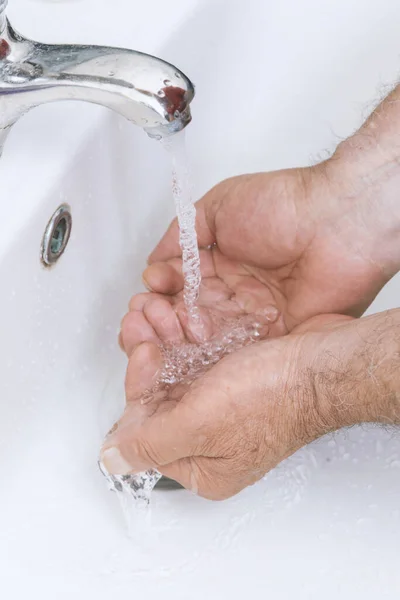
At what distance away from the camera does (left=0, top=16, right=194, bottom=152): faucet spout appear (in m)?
0.44

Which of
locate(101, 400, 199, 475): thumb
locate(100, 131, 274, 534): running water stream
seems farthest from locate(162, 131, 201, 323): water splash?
locate(101, 400, 199, 475): thumb

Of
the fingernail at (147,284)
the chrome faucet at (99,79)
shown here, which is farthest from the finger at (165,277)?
the chrome faucet at (99,79)

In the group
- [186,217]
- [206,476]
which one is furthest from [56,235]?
[206,476]

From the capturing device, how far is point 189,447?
57cm

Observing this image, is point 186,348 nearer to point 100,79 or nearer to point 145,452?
point 145,452

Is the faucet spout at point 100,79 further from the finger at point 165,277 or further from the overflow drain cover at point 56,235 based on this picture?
the finger at point 165,277

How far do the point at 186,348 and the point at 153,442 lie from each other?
117 mm

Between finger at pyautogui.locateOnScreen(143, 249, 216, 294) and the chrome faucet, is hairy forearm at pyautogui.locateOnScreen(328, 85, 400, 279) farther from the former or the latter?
the chrome faucet

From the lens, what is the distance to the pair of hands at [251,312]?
56 cm

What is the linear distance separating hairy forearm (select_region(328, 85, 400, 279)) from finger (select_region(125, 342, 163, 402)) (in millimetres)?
205

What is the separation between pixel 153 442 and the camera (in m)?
0.57

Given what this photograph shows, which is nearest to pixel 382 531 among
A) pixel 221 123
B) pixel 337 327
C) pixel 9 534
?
pixel 337 327

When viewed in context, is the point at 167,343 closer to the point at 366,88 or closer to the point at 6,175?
the point at 6,175

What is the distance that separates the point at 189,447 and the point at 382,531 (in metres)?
0.16
